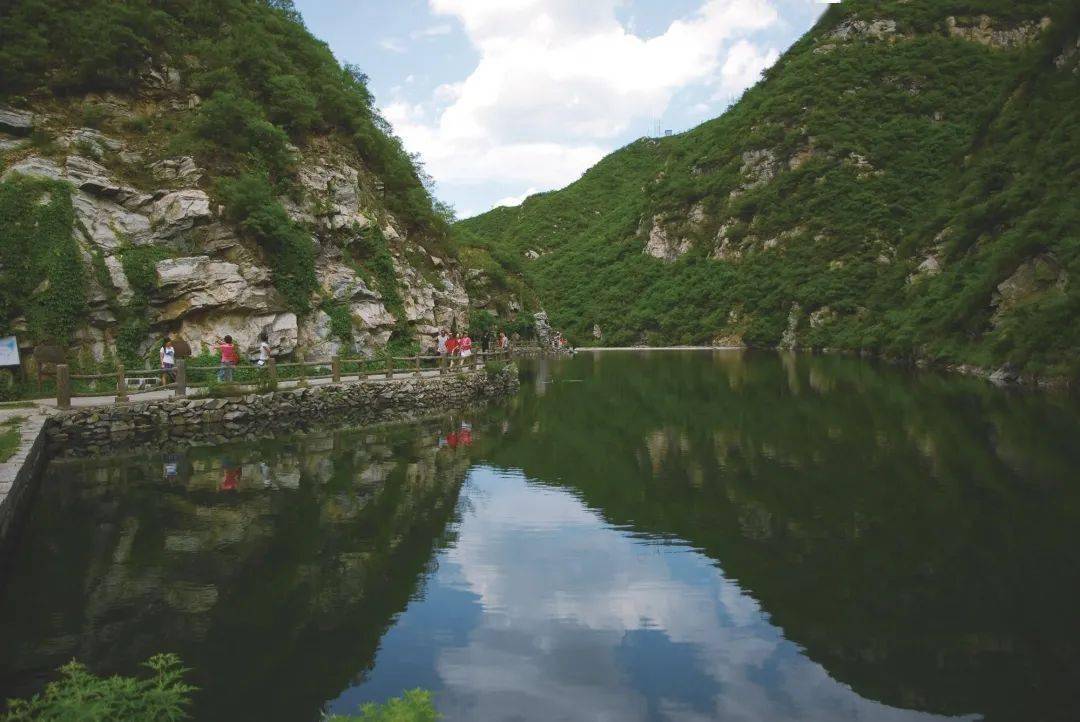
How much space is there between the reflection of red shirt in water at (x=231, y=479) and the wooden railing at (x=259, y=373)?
21.9 ft

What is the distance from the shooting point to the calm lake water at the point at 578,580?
21.7 ft

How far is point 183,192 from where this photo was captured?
90.0 ft

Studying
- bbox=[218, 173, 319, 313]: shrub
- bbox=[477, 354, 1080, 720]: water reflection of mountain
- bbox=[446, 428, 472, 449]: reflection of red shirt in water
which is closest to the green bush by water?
bbox=[477, 354, 1080, 720]: water reflection of mountain

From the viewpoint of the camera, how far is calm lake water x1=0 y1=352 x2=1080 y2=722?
6.62 m

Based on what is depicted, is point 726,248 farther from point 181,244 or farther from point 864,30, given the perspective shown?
point 181,244

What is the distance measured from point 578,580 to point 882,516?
5618mm

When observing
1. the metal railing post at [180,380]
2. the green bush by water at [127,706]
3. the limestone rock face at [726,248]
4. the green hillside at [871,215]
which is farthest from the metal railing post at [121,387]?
the limestone rock face at [726,248]

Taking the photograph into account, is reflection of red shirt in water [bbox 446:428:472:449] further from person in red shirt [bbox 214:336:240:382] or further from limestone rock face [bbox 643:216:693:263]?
limestone rock face [bbox 643:216:693:263]

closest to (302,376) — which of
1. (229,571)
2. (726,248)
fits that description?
(229,571)

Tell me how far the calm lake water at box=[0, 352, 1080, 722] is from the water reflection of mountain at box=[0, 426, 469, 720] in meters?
0.04

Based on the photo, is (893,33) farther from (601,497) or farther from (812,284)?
(601,497)

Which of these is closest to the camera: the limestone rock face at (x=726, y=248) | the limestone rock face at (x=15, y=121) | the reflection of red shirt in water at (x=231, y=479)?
the reflection of red shirt in water at (x=231, y=479)

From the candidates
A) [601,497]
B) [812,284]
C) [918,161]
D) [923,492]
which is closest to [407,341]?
[601,497]

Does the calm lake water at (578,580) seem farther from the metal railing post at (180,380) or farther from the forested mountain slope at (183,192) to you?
the forested mountain slope at (183,192)
